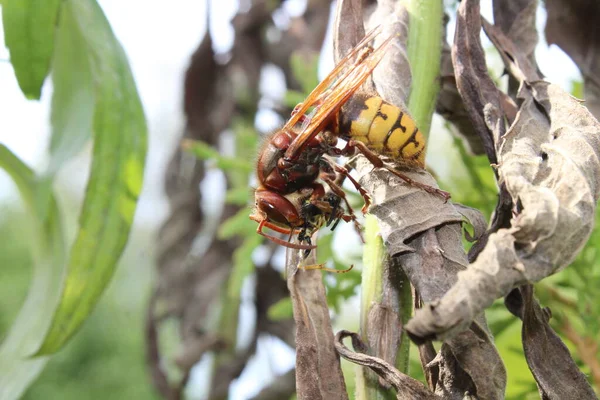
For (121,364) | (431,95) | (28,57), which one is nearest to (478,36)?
(431,95)

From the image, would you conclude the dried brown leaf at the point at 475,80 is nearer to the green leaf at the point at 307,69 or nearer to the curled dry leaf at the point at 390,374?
the curled dry leaf at the point at 390,374

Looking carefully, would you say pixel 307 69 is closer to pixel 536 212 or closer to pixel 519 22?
pixel 519 22

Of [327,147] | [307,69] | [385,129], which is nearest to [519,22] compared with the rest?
[385,129]

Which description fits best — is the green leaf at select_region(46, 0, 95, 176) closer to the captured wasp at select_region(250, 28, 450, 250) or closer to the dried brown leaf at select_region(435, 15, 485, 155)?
the captured wasp at select_region(250, 28, 450, 250)

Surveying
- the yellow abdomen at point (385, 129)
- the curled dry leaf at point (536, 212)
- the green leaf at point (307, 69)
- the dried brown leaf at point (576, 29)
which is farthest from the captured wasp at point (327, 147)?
the green leaf at point (307, 69)

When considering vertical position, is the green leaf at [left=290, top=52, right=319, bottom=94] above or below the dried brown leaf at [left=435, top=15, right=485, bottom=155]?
above

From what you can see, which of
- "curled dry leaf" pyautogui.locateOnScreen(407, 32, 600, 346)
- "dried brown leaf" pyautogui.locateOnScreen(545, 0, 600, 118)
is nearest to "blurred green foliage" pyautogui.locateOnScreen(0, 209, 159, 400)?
"dried brown leaf" pyautogui.locateOnScreen(545, 0, 600, 118)
